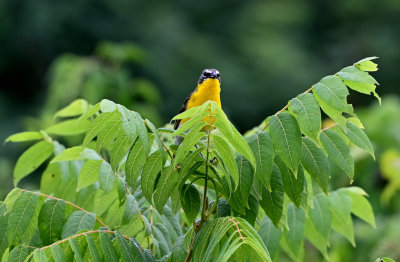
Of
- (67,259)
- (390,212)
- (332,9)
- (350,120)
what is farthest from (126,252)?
(332,9)

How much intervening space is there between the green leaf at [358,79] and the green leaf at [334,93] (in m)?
0.03

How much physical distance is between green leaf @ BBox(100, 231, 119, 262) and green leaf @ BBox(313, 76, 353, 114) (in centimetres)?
88

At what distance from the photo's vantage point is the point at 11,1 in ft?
73.3

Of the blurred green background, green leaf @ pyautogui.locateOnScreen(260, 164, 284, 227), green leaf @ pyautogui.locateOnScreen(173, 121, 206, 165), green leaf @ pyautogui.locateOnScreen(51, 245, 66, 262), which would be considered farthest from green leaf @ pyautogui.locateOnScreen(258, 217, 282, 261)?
the blurred green background

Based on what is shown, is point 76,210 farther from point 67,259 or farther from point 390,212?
point 390,212

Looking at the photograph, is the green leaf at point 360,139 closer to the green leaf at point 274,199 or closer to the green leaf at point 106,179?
the green leaf at point 274,199

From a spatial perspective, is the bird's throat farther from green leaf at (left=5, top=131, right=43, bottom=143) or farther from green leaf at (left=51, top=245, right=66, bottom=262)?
green leaf at (left=51, top=245, right=66, bottom=262)

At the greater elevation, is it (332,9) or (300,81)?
(332,9)

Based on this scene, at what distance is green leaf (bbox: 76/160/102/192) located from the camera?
2.87 meters

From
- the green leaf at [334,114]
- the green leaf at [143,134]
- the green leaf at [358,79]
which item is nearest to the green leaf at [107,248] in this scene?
the green leaf at [143,134]

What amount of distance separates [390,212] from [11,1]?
17974 millimetres

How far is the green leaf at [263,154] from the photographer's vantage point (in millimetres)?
2447

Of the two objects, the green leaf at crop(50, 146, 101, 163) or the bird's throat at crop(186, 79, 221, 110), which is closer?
the green leaf at crop(50, 146, 101, 163)

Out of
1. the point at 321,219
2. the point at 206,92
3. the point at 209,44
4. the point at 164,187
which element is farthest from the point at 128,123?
the point at 209,44
